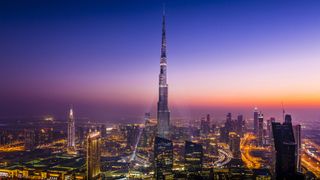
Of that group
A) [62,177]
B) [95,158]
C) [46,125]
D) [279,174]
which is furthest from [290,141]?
[46,125]

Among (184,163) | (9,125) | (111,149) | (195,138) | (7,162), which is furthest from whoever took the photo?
(9,125)

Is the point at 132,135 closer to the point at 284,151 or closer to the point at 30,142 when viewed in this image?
the point at 30,142

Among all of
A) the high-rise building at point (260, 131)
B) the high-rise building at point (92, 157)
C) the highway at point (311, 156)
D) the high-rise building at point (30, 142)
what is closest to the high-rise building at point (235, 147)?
the high-rise building at point (260, 131)

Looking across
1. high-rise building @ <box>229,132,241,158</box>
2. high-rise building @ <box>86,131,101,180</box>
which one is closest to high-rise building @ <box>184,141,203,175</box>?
high-rise building @ <box>229,132,241,158</box>

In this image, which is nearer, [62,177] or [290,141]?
[290,141]

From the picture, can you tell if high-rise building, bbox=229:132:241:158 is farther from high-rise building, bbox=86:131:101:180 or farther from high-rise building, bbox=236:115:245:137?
high-rise building, bbox=86:131:101:180

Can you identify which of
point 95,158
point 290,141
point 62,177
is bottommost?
point 62,177

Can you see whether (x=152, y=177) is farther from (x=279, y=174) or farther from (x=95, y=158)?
(x=279, y=174)
